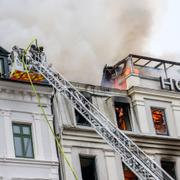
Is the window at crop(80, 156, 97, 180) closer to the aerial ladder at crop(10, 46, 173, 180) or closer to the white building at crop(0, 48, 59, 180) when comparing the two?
the white building at crop(0, 48, 59, 180)

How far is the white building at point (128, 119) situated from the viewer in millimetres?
33500

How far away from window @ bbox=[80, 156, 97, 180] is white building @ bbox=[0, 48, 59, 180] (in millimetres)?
2001

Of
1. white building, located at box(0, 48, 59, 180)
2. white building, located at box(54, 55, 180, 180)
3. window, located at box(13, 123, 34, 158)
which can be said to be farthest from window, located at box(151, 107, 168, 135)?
window, located at box(13, 123, 34, 158)

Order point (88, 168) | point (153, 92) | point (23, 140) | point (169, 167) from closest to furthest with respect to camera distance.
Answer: point (23, 140) < point (88, 168) < point (169, 167) < point (153, 92)

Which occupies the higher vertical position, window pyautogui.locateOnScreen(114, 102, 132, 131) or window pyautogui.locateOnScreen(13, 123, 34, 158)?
window pyautogui.locateOnScreen(114, 102, 132, 131)

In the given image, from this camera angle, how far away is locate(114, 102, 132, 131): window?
35812 millimetres

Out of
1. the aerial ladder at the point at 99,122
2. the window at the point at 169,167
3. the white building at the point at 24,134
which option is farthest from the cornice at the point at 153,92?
the white building at the point at 24,134

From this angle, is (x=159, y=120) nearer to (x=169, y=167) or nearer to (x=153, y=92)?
(x=153, y=92)

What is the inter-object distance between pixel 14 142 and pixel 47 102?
289 cm

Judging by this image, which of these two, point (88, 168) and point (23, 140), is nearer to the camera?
point (23, 140)

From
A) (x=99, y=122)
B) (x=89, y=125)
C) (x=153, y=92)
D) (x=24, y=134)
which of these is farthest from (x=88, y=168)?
(x=153, y=92)

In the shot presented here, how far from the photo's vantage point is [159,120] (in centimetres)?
3697

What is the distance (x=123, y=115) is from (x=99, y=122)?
5.08 metres

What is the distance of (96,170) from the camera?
33.5m
